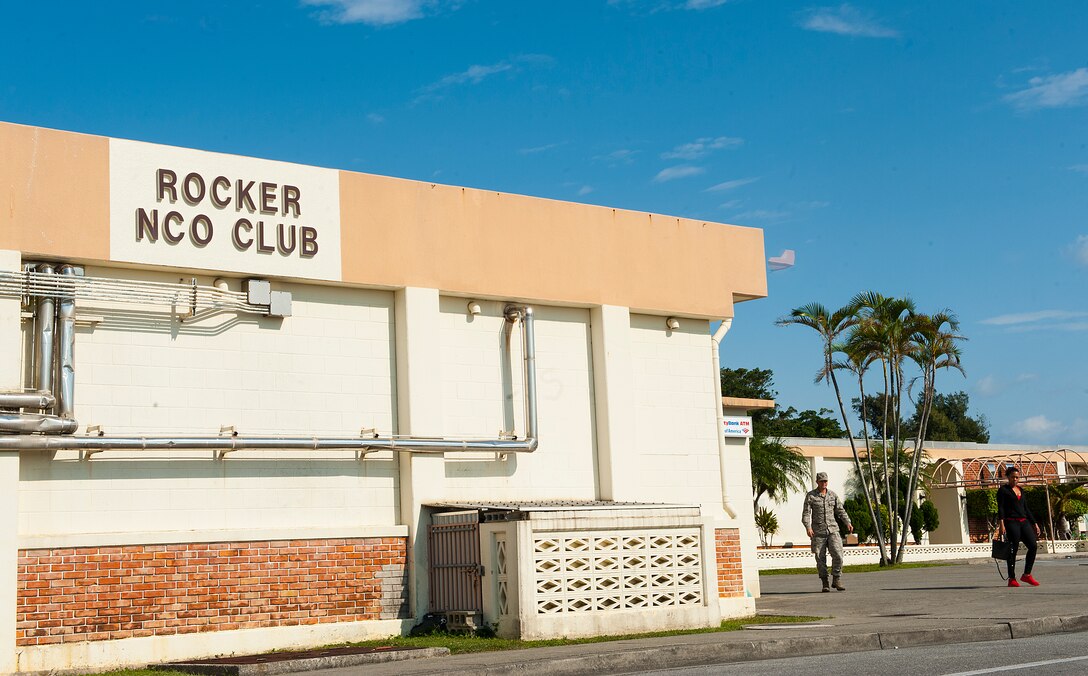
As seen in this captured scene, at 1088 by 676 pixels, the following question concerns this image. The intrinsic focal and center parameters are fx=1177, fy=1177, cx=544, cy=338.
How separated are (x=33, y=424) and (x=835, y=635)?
8.60 meters

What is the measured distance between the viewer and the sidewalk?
36.1 ft

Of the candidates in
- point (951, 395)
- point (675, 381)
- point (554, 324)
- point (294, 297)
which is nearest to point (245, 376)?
point (294, 297)

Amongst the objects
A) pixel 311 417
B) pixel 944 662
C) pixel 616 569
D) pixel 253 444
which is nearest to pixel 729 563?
pixel 616 569

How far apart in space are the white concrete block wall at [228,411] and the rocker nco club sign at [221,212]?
0.36m

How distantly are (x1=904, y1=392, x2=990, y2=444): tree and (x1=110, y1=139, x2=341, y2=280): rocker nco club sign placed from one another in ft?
300

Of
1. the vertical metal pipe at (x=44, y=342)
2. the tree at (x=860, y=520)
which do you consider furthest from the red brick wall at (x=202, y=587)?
the tree at (x=860, y=520)

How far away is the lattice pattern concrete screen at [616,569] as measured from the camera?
13750 mm

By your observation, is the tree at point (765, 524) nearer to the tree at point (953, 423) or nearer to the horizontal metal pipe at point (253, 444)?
the horizontal metal pipe at point (253, 444)

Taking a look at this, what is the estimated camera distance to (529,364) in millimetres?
16219

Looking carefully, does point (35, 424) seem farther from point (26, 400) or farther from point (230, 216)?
point (230, 216)

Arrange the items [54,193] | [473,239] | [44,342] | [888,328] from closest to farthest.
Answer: [44,342] → [54,193] → [473,239] → [888,328]

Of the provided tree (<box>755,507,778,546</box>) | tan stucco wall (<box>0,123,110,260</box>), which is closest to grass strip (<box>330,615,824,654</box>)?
tan stucco wall (<box>0,123,110,260</box>)

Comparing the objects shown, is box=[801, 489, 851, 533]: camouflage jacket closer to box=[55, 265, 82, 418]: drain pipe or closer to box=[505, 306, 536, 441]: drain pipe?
box=[505, 306, 536, 441]: drain pipe

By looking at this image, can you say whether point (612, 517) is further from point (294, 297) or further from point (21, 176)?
point (21, 176)
